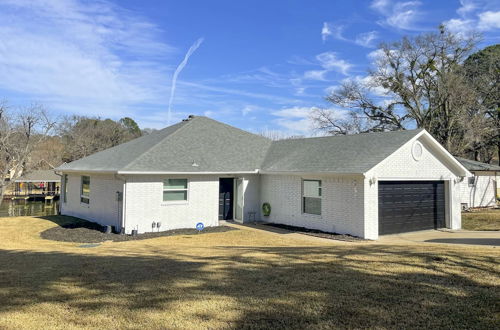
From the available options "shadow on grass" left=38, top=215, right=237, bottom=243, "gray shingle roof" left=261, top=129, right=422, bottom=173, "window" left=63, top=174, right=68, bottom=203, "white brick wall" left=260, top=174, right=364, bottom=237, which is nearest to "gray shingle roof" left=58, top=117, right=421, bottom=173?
"gray shingle roof" left=261, top=129, right=422, bottom=173

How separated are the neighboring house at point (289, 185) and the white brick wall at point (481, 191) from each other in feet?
33.2

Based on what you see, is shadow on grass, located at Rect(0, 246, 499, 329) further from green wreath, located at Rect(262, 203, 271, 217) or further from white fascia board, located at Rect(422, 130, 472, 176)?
green wreath, located at Rect(262, 203, 271, 217)

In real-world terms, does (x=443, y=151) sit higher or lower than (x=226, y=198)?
higher

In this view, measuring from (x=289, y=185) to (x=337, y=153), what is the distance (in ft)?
8.73

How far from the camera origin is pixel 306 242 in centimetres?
1277

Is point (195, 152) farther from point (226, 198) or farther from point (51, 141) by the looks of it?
point (51, 141)

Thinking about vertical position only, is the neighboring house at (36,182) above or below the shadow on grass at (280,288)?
above

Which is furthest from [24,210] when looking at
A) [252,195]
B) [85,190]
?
[252,195]

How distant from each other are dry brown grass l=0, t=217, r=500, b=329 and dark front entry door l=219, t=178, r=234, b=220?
30.4 ft

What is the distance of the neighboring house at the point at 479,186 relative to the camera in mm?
25141

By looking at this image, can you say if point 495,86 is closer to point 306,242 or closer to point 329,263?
point 306,242

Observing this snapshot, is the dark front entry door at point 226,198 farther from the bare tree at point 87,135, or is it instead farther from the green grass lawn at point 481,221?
the bare tree at point 87,135

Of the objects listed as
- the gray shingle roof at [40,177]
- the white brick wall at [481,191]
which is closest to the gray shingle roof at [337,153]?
the white brick wall at [481,191]

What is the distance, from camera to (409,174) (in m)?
14.8
